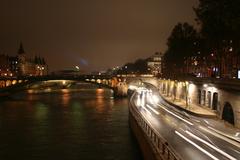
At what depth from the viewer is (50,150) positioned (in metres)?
42.7

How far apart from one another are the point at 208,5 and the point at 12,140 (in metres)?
26.0

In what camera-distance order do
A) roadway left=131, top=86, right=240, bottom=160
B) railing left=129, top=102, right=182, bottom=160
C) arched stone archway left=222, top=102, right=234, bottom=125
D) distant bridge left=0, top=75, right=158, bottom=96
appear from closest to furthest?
railing left=129, top=102, right=182, bottom=160
roadway left=131, top=86, right=240, bottom=160
arched stone archway left=222, top=102, right=234, bottom=125
distant bridge left=0, top=75, right=158, bottom=96

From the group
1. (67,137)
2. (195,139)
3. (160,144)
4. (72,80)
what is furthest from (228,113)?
(72,80)

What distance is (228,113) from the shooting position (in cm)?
4300

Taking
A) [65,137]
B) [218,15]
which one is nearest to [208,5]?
[218,15]

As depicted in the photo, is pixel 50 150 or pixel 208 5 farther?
pixel 208 5

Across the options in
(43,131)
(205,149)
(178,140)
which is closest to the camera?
(205,149)

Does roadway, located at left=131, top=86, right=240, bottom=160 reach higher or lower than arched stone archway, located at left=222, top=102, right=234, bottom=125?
lower

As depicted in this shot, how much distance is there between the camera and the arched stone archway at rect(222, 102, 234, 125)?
137 feet

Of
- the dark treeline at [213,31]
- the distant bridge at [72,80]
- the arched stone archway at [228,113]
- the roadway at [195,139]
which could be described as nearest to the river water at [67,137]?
the roadway at [195,139]

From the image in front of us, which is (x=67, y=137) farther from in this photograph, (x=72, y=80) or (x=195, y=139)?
(x=72, y=80)

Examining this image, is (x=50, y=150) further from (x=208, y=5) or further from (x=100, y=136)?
(x=208, y=5)

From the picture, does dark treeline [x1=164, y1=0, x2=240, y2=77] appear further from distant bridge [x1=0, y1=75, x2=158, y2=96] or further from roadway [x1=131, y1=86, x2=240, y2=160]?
distant bridge [x1=0, y1=75, x2=158, y2=96]

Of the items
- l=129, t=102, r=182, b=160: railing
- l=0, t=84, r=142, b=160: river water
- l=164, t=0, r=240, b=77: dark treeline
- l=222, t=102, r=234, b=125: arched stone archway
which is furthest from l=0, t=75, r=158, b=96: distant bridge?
l=129, t=102, r=182, b=160: railing
